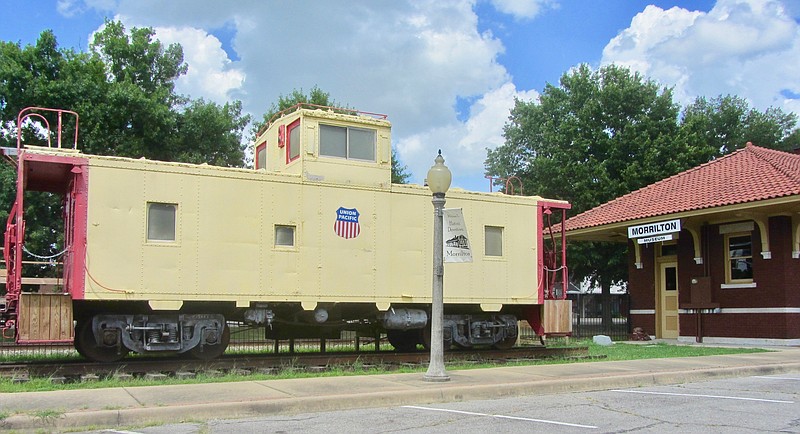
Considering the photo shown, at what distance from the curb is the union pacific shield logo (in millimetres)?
4371

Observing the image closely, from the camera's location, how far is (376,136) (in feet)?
47.4

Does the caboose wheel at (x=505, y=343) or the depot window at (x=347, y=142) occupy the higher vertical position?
the depot window at (x=347, y=142)

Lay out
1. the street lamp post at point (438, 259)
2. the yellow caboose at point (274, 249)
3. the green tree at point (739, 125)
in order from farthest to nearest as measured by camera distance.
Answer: the green tree at point (739, 125)
the yellow caboose at point (274, 249)
the street lamp post at point (438, 259)

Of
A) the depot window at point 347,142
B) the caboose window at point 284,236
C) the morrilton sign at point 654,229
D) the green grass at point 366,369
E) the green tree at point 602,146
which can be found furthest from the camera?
the green tree at point 602,146

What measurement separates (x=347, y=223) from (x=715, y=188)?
11.7m

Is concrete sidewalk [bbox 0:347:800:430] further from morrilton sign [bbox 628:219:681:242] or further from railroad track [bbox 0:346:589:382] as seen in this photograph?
morrilton sign [bbox 628:219:681:242]

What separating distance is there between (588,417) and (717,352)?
9.48 metres

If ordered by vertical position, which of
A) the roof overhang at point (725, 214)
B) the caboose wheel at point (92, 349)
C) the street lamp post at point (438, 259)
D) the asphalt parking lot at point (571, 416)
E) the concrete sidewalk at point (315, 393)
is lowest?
the asphalt parking lot at point (571, 416)

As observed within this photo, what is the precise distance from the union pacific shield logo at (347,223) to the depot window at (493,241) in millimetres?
2940

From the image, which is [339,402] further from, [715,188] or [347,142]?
[715,188]

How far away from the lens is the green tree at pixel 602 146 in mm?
32031

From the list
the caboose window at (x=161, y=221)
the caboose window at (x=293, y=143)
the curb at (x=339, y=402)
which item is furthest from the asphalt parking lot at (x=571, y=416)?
the caboose window at (x=293, y=143)

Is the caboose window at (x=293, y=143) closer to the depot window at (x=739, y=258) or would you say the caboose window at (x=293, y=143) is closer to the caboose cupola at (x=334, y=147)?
the caboose cupola at (x=334, y=147)

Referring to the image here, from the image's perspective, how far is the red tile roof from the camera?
Result: 60.0ft
